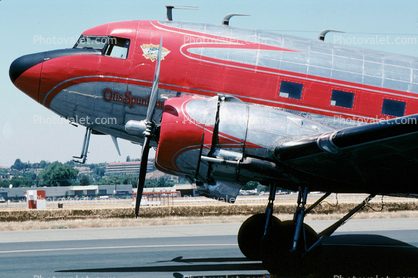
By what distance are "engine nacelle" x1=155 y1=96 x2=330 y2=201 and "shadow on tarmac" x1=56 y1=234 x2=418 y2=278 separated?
265 centimetres

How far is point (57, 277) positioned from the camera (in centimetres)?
912

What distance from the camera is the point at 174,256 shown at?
1210cm

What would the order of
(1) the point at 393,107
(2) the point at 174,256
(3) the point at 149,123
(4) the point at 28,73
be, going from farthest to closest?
1. (2) the point at 174,256
2. (4) the point at 28,73
3. (1) the point at 393,107
4. (3) the point at 149,123

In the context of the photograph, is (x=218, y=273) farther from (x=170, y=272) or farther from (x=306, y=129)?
(x=306, y=129)

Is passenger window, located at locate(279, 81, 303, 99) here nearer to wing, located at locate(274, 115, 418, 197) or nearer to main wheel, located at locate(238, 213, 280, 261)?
wing, located at locate(274, 115, 418, 197)

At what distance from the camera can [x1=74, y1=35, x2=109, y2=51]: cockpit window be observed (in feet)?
35.4

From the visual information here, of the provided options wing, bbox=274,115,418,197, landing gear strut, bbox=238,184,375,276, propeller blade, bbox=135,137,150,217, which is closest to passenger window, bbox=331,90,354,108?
wing, bbox=274,115,418,197

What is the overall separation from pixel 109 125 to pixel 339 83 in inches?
247

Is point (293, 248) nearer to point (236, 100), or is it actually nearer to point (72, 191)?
point (236, 100)

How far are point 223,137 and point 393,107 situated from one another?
484 cm

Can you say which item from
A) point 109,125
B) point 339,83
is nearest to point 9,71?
point 109,125

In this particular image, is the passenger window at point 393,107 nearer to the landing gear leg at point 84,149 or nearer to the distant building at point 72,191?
the landing gear leg at point 84,149

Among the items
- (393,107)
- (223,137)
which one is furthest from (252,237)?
(393,107)

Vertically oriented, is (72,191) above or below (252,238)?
below
